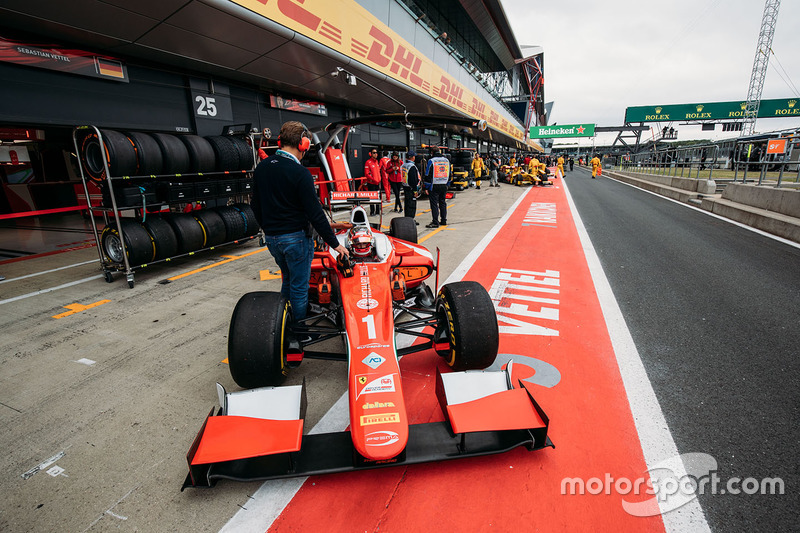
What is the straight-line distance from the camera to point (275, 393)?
223 cm

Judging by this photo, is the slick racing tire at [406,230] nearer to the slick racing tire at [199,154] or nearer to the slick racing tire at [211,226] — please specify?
the slick racing tire at [211,226]

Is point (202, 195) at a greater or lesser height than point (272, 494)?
greater

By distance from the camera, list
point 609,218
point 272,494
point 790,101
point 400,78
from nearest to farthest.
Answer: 1. point 272,494
2. point 609,218
3. point 400,78
4. point 790,101

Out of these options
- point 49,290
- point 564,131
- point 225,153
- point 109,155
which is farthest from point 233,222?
point 564,131

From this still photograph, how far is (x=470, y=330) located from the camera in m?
2.65

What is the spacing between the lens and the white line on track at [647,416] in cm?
177

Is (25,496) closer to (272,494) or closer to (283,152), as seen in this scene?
(272,494)

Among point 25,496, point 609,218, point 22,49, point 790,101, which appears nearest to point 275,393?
point 25,496

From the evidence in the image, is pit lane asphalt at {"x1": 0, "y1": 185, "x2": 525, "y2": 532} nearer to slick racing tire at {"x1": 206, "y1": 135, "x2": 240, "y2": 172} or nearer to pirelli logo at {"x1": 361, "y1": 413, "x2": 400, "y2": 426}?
pirelli logo at {"x1": 361, "y1": 413, "x2": 400, "y2": 426}

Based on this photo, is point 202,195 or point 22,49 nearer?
point 22,49

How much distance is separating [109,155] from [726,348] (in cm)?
757

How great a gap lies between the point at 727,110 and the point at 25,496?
68932mm

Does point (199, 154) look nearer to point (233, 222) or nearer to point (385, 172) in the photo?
point (233, 222)

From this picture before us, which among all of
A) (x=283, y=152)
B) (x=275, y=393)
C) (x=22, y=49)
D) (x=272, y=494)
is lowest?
(x=272, y=494)
